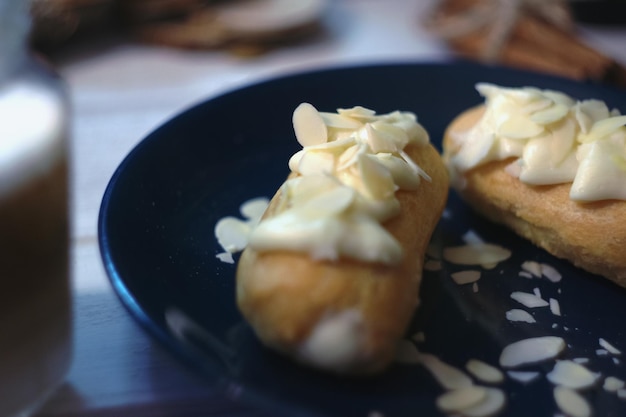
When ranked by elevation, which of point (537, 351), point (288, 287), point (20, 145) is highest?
point (20, 145)

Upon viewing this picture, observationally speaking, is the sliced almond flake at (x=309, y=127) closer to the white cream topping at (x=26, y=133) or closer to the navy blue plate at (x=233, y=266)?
the navy blue plate at (x=233, y=266)

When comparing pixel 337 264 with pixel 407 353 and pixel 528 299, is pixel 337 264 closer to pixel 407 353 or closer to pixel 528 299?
pixel 407 353

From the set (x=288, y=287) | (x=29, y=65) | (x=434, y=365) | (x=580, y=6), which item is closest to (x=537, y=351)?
(x=434, y=365)

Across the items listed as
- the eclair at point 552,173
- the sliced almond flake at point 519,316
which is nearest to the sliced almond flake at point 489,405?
the sliced almond flake at point 519,316

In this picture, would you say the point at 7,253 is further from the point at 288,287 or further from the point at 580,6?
the point at 580,6

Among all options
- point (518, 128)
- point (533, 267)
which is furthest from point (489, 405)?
point (518, 128)

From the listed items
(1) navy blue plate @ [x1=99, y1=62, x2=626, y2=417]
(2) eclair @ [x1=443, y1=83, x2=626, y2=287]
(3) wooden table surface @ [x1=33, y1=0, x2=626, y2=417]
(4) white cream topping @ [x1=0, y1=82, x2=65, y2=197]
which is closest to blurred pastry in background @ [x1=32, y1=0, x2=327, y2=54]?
(3) wooden table surface @ [x1=33, y1=0, x2=626, y2=417]

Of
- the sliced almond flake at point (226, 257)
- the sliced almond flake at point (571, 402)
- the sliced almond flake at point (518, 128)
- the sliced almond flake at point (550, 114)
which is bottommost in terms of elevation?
the sliced almond flake at point (571, 402)

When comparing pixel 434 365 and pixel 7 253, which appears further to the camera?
pixel 434 365
